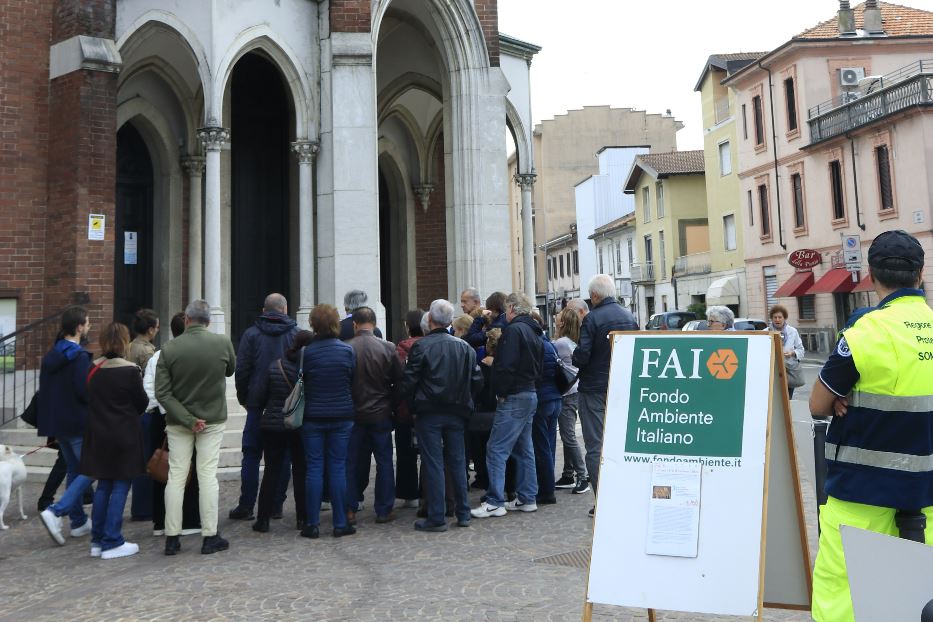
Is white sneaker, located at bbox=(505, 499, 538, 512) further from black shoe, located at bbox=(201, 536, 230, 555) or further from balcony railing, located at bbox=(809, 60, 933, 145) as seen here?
balcony railing, located at bbox=(809, 60, 933, 145)

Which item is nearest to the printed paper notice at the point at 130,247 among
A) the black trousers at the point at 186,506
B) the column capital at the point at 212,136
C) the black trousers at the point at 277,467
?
the column capital at the point at 212,136

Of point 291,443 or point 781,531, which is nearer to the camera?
point 781,531

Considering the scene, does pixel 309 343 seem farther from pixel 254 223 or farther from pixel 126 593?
pixel 254 223

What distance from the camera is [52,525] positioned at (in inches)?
255

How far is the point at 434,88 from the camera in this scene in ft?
52.5

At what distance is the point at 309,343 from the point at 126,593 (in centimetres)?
249

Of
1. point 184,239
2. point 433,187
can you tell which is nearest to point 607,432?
point 184,239

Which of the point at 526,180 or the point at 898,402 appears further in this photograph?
the point at 526,180

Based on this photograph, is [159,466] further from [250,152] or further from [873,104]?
[873,104]

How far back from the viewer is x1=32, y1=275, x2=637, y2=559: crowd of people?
6.21 meters

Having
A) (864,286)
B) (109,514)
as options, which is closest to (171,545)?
(109,514)

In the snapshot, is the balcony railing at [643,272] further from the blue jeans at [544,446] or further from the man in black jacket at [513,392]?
the man in black jacket at [513,392]

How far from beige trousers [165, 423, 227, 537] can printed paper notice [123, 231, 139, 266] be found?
365 inches

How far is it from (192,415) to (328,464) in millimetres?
1251
